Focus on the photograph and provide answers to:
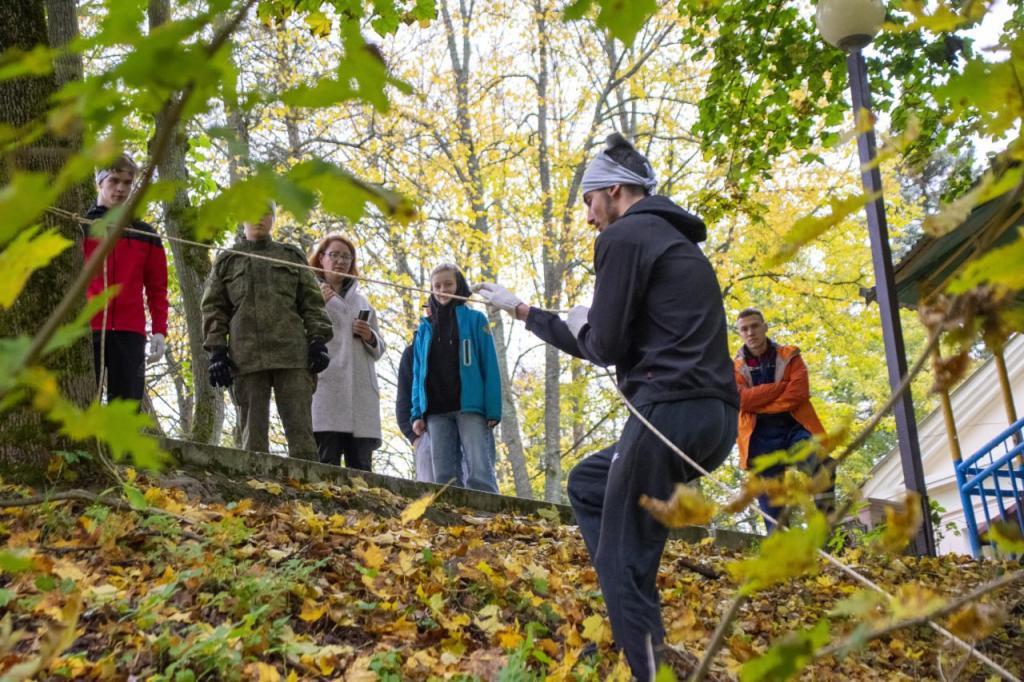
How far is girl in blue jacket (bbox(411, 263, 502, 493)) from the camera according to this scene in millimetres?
6895

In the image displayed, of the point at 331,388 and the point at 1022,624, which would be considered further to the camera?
the point at 331,388

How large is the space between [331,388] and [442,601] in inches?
129

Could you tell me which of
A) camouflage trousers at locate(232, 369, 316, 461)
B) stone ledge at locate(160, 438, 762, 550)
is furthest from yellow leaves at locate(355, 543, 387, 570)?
camouflage trousers at locate(232, 369, 316, 461)

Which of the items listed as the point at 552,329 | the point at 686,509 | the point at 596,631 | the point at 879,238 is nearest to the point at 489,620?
the point at 596,631

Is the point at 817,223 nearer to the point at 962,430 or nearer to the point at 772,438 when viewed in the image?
the point at 772,438

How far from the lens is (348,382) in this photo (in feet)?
22.3

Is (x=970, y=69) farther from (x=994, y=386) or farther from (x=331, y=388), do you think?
(x=994, y=386)

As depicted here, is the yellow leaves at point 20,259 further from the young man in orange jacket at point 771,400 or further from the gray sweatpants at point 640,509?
the young man in orange jacket at point 771,400

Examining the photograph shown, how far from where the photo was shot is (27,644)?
9.47ft

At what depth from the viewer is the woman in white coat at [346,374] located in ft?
22.1

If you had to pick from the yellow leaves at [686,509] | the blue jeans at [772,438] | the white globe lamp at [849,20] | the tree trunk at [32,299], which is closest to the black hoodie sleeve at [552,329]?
the tree trunk at [32,299]

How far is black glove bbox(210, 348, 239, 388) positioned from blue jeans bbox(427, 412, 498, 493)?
1544mm

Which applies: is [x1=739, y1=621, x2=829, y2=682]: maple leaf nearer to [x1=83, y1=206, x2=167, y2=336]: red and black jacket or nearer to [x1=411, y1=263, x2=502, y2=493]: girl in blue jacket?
[x1=83, y1=206, x2=167, y2=336]: red and black jacket

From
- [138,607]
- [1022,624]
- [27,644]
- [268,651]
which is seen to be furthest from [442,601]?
[1022,624]
